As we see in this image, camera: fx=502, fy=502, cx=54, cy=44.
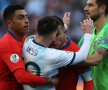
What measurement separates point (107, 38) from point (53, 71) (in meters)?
0.71

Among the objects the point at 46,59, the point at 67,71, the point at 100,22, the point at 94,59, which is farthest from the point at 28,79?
the point at 100,22

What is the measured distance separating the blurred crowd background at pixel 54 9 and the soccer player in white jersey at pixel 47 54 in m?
8.17

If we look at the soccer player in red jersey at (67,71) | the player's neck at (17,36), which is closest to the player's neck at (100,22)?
the soccer player in red jersey at (67,71)

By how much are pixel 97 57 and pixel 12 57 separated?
0.92m

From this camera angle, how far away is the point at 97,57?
18.0ft

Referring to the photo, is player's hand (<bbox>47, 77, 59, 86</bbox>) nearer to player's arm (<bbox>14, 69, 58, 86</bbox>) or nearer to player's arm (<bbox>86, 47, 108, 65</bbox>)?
player's arm (<bbox>14, 69, 58, 86</bbox>)

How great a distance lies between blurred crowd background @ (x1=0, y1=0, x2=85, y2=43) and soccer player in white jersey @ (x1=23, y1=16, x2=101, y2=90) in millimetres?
8169

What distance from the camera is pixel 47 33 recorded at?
5297 millimetres

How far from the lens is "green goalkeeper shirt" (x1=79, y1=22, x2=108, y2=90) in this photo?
221 inches

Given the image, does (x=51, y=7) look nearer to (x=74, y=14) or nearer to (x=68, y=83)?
(x=74, y=14)

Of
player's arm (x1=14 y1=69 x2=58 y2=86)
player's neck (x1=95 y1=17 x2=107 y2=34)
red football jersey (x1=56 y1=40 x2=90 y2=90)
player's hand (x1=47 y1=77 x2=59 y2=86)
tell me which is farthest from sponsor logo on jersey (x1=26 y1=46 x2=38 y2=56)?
player's neck (x1=95 y1=17 x2=107 y2=34)

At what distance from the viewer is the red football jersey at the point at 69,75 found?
5656 mm

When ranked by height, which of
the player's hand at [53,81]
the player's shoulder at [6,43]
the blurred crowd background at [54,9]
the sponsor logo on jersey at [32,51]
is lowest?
the blurred crowd background at [54,9]

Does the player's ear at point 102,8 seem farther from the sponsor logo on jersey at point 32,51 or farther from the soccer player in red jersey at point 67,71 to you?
the sponsor logo on jersey at point 32,51
